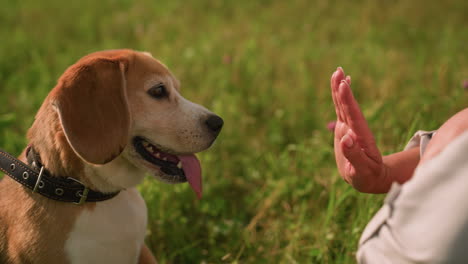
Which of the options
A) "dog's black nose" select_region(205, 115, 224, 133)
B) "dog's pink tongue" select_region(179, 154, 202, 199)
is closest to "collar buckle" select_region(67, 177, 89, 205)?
"dog's pink tongue" select_region(179, 154, 202, 199)

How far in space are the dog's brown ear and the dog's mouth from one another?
0.21 metres

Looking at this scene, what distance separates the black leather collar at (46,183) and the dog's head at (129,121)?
0.23 feet

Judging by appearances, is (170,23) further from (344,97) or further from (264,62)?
(344,97)

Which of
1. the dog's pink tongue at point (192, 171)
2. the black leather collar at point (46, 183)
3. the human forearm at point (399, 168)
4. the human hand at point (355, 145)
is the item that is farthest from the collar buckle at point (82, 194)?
the human forearm at point (399, 168)

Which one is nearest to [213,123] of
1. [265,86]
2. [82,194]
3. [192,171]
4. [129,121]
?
[192,171]

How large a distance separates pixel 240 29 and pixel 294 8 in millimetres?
1362

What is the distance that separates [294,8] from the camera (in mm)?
6879

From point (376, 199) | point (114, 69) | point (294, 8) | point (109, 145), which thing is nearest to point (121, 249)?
point (109, 145)

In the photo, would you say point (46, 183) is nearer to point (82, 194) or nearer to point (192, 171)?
point (82, 194)

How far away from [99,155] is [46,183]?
268 millimetres

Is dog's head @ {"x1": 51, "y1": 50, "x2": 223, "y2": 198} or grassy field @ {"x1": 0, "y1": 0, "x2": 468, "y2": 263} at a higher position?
dog's head @ {"x1": 51, "y1": 50, "x2": 223, "y2": 198}

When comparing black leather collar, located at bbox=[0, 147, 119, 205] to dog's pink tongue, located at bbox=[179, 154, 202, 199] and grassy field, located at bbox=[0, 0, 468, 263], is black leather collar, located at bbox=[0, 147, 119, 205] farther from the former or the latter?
grassy field, located at bbox=[0, 0, 468, 263]

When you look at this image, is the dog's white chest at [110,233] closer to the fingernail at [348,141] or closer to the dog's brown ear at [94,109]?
the dog's brown ear at [94,109]

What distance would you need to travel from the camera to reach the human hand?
1.60m
